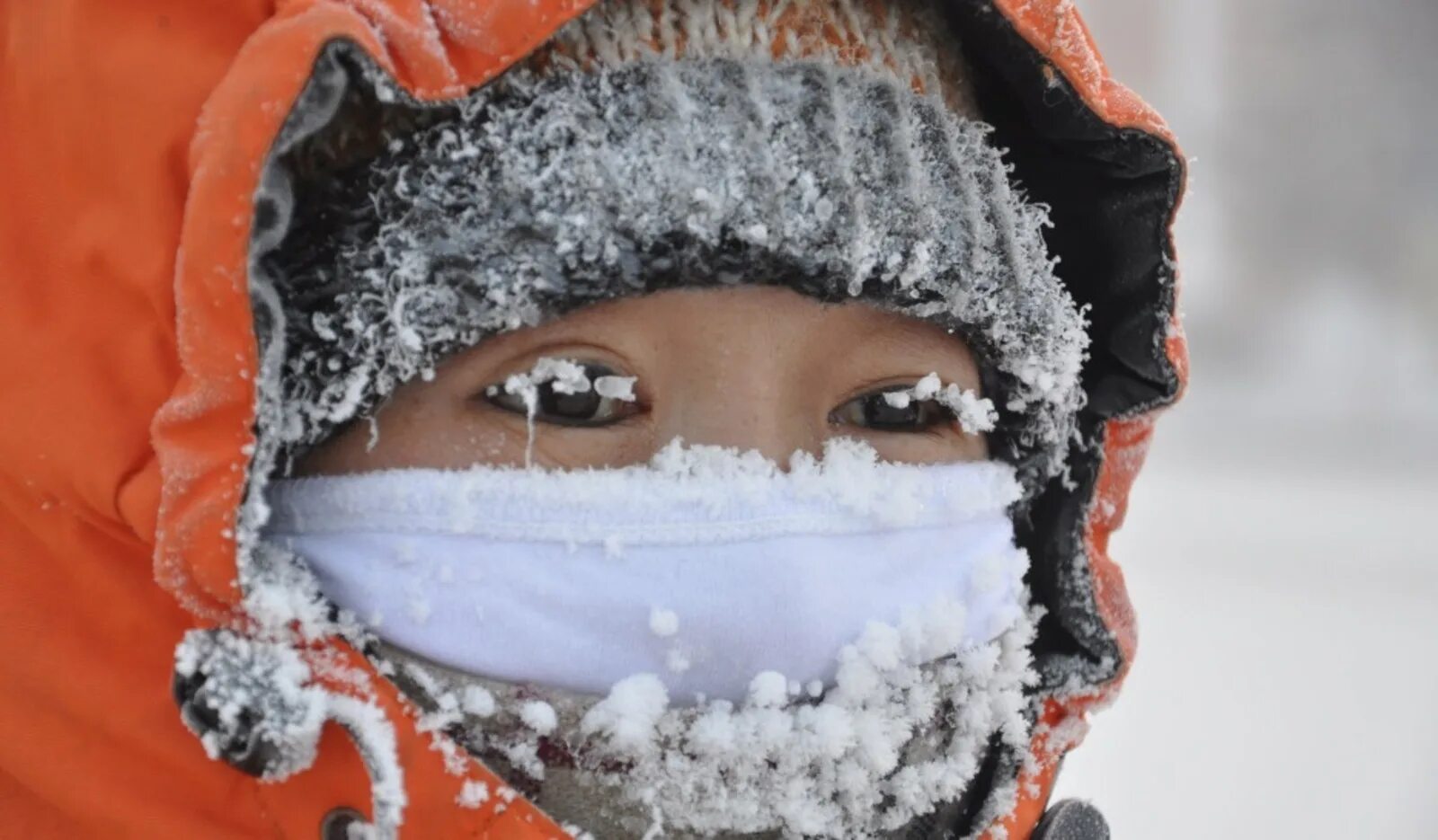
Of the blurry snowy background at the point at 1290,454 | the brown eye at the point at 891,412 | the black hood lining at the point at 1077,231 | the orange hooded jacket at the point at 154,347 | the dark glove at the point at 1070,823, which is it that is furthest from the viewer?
the blurry snowy background at the point at 1290,454

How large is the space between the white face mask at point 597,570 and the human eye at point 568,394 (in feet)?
0.15

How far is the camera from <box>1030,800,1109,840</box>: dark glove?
1248mm

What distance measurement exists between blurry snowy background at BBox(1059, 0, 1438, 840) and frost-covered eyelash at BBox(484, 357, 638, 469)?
1.98m

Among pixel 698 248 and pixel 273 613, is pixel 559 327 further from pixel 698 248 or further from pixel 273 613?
pixel 273 613

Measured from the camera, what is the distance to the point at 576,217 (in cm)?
93

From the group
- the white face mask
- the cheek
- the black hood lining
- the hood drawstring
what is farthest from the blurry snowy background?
the hood drawstring

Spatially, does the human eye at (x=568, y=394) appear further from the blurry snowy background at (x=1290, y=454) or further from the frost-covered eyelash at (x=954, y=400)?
the blurry snowy background at (x=1290, y=454)

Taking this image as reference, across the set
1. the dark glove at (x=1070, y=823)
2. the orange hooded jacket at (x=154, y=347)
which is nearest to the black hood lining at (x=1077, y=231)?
the orange hooded jacket at (x=154, y=347)

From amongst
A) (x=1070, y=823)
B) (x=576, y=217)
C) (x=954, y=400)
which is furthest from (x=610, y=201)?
(x=1070, y=823)

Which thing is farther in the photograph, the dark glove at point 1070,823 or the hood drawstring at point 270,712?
the dark glove at point 1070,823

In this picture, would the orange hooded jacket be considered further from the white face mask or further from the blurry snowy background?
the blurry snowy background

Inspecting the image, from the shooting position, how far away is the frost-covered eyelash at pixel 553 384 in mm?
980

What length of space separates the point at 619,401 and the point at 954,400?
0.94 ft

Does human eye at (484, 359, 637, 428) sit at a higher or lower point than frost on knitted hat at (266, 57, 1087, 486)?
lower
